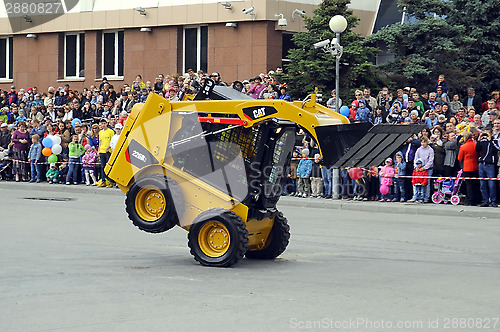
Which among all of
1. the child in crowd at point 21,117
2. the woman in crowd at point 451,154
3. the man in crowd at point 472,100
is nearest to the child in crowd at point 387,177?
the woman in crowd at point 451,154

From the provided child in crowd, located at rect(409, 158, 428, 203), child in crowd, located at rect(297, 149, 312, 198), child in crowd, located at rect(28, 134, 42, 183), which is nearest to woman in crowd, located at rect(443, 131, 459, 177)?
child in crowd, located at rect(409, 158, 428, 203)

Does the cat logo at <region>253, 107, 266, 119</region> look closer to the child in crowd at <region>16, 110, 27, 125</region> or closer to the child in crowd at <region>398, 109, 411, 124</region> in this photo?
the child in crowd at <region>398, 109, 411, 124</region>

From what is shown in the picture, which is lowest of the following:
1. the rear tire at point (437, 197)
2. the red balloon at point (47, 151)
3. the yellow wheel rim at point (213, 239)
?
the rear tire at point (437, 197)

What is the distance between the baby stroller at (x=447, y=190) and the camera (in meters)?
22.5

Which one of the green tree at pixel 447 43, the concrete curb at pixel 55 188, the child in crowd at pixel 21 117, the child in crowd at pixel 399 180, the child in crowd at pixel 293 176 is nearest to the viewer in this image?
the child in crowd at pixel 399 180

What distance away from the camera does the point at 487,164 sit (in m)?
21.8

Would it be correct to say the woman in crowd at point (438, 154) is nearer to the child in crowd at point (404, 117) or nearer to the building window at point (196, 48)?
the child in crowd at point (404, 117)

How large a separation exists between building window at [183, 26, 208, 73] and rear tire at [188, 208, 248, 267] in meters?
25.2

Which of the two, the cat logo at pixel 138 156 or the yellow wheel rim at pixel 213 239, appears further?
the cat logo at pixel 138 156

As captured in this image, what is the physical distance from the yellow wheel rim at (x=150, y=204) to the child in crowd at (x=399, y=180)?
1202 cm

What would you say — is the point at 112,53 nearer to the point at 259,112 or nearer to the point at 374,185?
the point at 374,185

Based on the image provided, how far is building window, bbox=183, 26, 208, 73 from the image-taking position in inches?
1449

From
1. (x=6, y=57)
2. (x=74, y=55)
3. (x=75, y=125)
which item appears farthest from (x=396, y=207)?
(x=6, y=57)

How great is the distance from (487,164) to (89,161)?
43.1 ft
